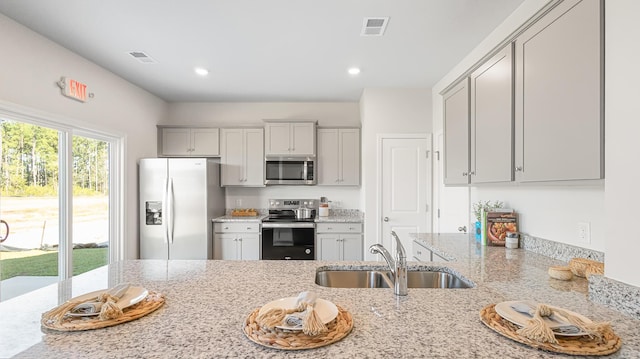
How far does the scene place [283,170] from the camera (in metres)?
4.42

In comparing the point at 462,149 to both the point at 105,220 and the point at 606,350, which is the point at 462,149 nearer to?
the point at 606,350

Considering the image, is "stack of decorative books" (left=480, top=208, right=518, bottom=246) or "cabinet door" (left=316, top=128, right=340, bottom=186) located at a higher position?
"cabinet door" (left=316, top=128, right=340, bottom=186)

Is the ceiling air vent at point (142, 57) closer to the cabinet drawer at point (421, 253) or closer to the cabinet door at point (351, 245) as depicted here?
the cabinet door at point (351, 245)

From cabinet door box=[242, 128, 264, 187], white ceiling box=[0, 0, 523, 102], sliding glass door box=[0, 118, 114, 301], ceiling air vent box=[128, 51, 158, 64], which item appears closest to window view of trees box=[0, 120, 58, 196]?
sliding glass door box=[0, 118, 114, 301]

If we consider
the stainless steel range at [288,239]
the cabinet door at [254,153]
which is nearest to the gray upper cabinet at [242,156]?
the cabinet door at [254,153]

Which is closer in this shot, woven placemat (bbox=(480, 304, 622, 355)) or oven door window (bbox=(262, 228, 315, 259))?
woven placemat (bbox=(480, 304, 622, 355))

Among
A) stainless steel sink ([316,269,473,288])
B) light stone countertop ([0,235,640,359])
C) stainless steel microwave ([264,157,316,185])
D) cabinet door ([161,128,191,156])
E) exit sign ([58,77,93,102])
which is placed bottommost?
stainless steel sink ([316,269,473,288])

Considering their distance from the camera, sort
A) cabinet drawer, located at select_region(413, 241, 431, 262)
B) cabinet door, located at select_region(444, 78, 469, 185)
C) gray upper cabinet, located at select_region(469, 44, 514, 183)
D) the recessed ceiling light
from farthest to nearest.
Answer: the recessed ceiling light
cabinet drawer, located at select_region(413, 241, 431, 262)
cabinet door, located at select_region(444, 78, 469, 185)
gray upper cabinet, located at select_region(469, 44, 514, 183)

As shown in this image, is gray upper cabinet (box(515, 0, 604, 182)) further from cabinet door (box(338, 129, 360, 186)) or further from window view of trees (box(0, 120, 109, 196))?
window view of trees (box(0, 120, 109, 196))

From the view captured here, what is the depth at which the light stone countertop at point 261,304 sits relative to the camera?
0.88 metres

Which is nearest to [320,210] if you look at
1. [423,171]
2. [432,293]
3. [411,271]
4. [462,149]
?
[423,171]

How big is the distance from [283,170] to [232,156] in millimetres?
766

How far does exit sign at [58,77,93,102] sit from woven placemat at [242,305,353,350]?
2.92 meters

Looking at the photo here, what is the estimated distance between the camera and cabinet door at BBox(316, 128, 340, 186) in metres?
4.44
